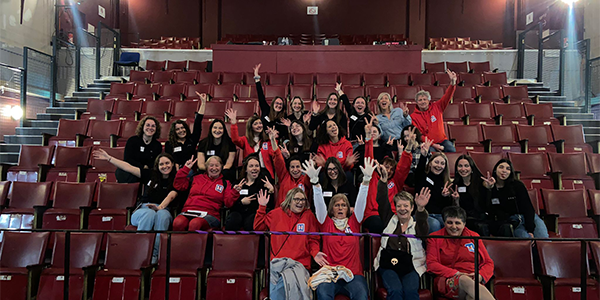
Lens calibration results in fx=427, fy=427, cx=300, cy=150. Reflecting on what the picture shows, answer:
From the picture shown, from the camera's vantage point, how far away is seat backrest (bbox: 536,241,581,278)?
2932 mm

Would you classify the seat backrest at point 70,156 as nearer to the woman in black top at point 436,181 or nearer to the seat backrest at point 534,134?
the woman in black top at point 436,181

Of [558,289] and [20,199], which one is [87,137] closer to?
[20,199]

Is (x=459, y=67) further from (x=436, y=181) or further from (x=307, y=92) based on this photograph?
(x=436, y=181)

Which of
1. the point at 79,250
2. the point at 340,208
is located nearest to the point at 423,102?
the point at 340,208

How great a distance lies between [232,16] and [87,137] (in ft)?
24.8

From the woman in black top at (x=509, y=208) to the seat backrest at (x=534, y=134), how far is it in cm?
176

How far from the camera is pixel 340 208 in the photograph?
3.02 metres

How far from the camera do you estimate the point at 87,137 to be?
5.18m

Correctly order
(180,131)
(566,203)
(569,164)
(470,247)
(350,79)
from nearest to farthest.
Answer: (470,247) < (566,203) < (180,131) < (569,164) < (350,79)

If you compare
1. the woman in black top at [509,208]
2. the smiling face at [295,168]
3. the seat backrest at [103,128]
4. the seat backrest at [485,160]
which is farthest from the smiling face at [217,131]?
the seat backrest at [485,160]

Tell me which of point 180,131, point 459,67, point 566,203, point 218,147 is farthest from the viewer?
point 459,67

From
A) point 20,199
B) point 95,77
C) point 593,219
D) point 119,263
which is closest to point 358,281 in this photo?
point 119,263

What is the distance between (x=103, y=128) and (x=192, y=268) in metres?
2.96

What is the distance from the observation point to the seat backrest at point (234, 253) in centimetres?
301
